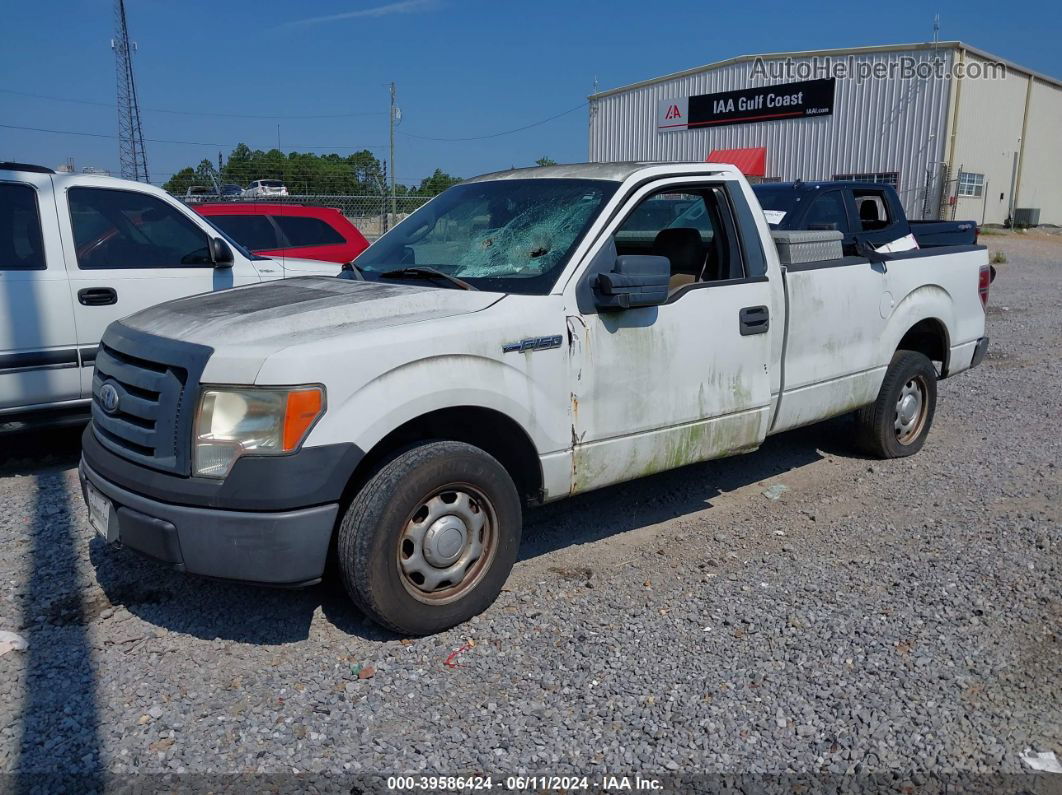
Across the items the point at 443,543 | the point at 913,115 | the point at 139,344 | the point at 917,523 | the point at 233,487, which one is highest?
the point at 913,115

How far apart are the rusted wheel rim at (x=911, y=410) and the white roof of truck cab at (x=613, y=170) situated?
7.53ft

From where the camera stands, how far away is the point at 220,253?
6.67m

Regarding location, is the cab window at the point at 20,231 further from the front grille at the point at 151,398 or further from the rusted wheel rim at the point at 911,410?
the rusted wheel rim at the point at 911,410

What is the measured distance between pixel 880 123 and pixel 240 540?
34.4 m

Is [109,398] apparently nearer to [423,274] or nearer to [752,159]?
[423,274]

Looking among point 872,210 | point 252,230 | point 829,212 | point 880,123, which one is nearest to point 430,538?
point 252,230

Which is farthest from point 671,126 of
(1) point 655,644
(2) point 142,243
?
(1) point 655,644

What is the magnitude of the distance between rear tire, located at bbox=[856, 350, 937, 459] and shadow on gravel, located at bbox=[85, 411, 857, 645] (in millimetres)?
648

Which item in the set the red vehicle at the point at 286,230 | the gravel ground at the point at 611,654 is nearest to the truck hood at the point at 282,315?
the gravel ground at the point at 611,654

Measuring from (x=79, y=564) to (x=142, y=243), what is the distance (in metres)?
2.75

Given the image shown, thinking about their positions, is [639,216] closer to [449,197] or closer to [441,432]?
[449,197]

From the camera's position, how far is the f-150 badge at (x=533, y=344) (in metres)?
3.94

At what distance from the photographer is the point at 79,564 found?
15.0ft

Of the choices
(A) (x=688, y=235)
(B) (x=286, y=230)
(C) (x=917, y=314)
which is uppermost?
(A) (x=688, y=235)
